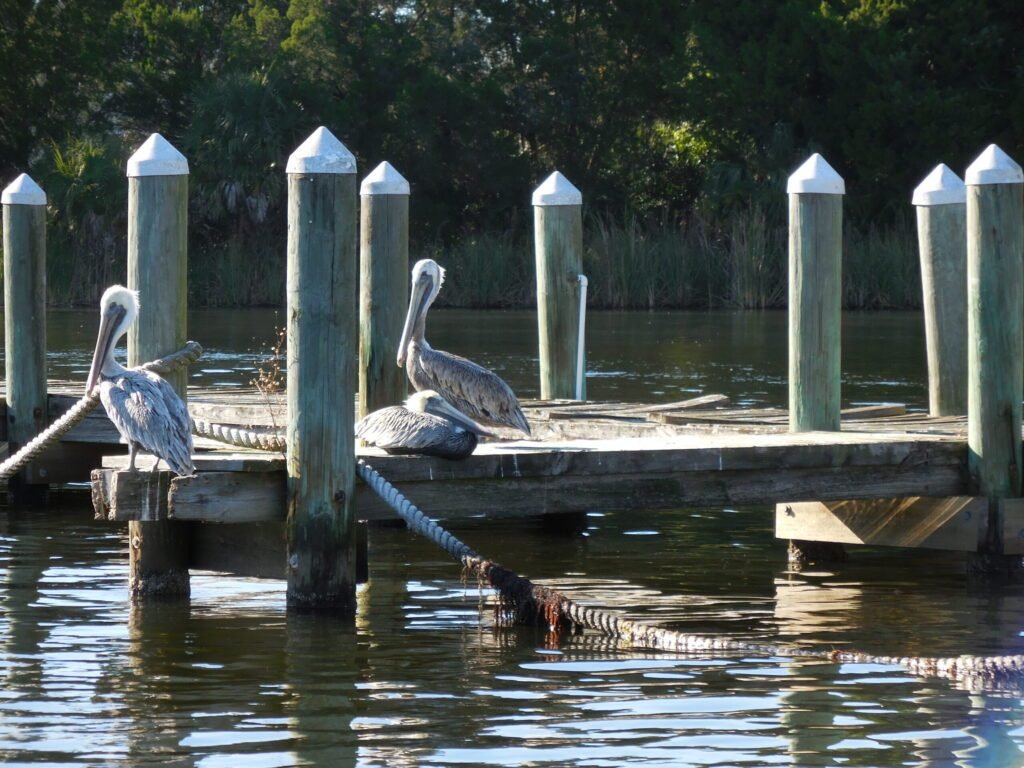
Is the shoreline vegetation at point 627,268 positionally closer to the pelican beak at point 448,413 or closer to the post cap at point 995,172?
the post cap at point 995,172

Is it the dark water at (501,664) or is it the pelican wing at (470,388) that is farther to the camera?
the pelican wing at (470,388)

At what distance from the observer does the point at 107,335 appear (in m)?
8.57

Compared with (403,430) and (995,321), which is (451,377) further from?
(995,321)

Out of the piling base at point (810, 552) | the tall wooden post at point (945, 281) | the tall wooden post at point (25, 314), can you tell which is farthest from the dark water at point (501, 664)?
the tall wooden post at point (945, 281)

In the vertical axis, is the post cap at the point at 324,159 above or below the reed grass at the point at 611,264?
below

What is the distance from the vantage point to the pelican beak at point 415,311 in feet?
34.2

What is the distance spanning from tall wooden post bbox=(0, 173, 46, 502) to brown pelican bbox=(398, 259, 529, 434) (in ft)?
9.10

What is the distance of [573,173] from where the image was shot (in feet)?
140

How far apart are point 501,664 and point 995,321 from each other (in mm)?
3293

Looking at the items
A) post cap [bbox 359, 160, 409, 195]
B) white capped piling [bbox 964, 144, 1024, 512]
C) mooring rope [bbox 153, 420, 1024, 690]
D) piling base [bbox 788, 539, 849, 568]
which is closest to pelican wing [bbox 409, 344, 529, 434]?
post cap [bbox 359, 160, 409, 195]

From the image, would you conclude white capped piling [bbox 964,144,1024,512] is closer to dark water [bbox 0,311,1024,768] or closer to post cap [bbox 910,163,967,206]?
dark water [bbox 0,311,1024,768]

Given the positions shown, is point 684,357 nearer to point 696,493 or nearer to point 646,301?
point 646,301

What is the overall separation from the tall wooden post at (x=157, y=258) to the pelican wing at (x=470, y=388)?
1.73 m

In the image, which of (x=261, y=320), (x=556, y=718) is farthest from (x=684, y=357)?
(x=556, y=718)
